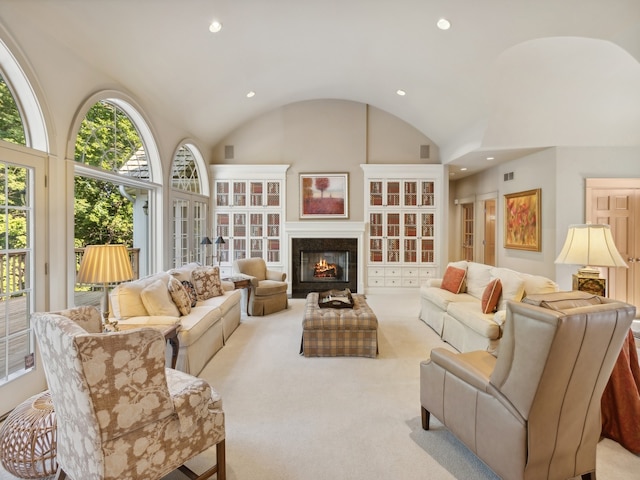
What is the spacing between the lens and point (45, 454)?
5.79ft

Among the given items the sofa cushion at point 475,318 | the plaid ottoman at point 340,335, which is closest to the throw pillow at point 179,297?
the plaid ottoman at point 340,335

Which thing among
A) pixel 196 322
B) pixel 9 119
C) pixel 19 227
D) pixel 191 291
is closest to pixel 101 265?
pixel 19 227

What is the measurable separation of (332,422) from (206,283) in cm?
263

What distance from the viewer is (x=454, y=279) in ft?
14.9

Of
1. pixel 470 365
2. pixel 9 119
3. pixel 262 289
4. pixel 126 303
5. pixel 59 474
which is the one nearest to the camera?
pixel 59 474

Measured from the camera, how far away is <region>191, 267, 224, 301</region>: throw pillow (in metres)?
4.25

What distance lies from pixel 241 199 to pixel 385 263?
3.46 m

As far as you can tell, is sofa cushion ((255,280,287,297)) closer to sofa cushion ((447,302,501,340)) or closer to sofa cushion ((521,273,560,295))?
sofa cushion ((447,302,501,340))

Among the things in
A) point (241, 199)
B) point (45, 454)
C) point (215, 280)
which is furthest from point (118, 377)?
point (241, 199)

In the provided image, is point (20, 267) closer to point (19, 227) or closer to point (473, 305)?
point (19, 227)

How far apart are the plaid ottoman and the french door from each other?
2425 mm

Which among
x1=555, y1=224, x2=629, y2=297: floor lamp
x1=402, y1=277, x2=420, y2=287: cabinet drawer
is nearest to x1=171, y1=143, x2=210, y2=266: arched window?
x1=402, y1=277, x2=420, y2=287: cabinet drawer

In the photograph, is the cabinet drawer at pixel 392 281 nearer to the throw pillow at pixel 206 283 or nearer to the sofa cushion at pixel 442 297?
the sofa cushion at pixel 442 297

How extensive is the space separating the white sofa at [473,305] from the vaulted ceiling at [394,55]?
7.36ft
